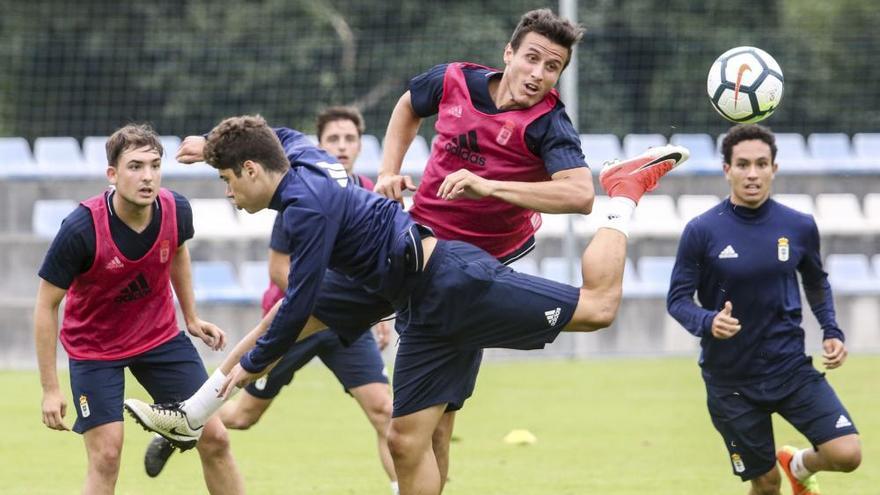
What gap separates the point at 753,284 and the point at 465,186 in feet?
5.85

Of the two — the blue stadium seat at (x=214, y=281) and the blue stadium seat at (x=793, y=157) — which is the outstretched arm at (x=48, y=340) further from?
the blue stadium seat at (x=793, y=157)

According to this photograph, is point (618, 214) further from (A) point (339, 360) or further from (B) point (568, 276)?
(B) point (568, 276)

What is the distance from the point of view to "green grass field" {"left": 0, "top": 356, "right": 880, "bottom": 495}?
803 cm

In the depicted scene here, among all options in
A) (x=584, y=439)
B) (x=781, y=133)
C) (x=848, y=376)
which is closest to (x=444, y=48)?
(x=781, y=133)

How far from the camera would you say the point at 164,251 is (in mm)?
6328

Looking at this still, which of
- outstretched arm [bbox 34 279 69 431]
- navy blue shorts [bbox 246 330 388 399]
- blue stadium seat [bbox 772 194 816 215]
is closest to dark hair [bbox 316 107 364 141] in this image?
navy blue shorts [bbox 246 330 388 399]

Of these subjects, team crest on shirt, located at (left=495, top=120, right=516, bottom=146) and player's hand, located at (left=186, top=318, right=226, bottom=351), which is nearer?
team crest on shirt, located at (left=495, top=120, right=516, bottom=146)

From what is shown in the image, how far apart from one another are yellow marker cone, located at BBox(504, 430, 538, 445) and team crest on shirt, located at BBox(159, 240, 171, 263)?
12.7 ft

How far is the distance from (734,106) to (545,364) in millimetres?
7530

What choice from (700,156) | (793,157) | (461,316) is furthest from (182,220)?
(793,157)

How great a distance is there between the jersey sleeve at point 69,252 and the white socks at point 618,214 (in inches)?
90.8

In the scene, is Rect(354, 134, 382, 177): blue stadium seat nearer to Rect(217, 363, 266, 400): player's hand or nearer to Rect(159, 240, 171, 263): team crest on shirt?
Rect(159, 240, 171, 263): team crest on shirt

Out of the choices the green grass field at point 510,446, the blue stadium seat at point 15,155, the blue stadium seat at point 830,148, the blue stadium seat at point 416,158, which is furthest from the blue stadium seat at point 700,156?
the blue stadium seat at point 15,155

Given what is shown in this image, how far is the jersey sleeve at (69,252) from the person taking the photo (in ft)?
19.7
